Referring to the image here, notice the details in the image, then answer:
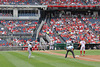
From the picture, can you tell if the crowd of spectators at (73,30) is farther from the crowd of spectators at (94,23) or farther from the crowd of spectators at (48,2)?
the crowd of spectators at (48,2)

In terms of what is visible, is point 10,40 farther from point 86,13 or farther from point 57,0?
point 86,13

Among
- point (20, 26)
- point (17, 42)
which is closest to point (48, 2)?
point (20, 26)

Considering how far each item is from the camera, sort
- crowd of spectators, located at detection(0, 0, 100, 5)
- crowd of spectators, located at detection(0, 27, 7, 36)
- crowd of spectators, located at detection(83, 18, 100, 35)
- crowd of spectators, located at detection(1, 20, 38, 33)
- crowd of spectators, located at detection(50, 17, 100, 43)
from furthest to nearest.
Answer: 1. crowd of spectators, located at detection(0, 0, 100, 5)
2. crowd of spectators, located at detection(1, 20, 38, 33)
3. crowd of spectators, located at detection(83, 18, 100, 35)
4. crowd of spectators, located at detection(0, 27, 7, 36)
5. crowd of spectators, located at detection(50, 17, 100, 43)

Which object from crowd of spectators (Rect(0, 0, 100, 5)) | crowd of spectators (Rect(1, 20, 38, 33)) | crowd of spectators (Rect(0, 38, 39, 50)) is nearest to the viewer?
crowd of spectators (Rect(0, 38, 39, 50))

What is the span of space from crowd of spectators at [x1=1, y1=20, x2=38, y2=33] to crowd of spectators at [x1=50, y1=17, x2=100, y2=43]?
5133 mm

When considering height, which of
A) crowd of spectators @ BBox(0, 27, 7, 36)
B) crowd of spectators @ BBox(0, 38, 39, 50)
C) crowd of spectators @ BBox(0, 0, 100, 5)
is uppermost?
crowd of spectators @ BBox(0, 0, 100, 5)

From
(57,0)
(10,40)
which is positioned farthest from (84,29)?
(10,40)

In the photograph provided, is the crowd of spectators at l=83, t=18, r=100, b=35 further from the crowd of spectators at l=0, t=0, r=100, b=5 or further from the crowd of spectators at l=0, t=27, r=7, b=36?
the crowd of spectators at l=0, t=27, r=7, b=36

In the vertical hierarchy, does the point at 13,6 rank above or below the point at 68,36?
above

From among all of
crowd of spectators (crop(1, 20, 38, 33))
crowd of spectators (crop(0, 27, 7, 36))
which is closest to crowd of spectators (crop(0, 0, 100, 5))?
crowd of spectators (crop(1, 20, 38, 33))

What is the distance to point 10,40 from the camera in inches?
1966

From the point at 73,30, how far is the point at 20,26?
516 inches

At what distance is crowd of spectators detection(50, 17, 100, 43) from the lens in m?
48.8

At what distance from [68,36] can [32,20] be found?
13039mm
